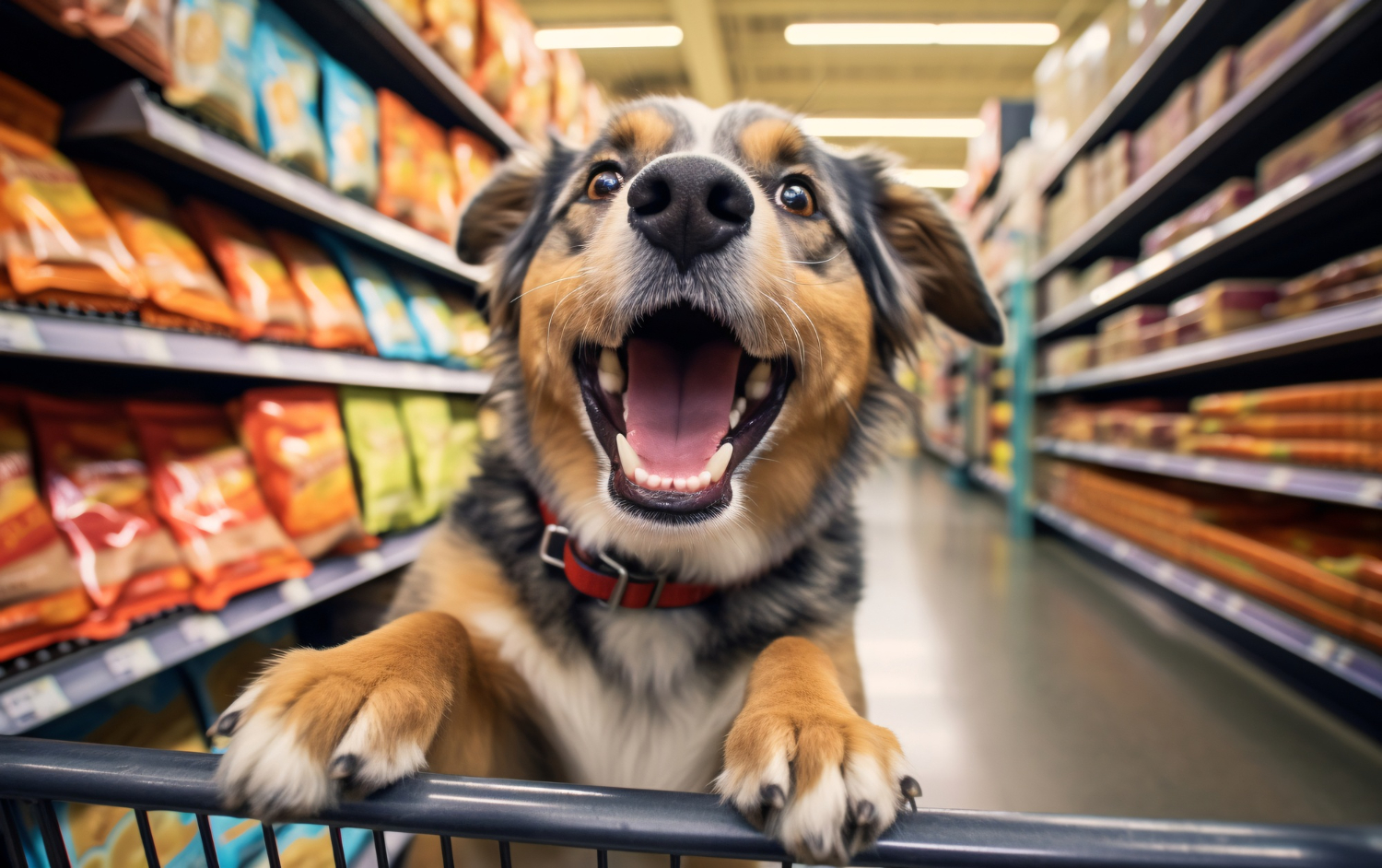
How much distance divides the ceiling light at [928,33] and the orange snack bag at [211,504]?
7.91 metres

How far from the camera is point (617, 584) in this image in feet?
3.00

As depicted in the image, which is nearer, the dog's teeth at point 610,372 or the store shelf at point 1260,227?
the dog's teeth at point 610,372

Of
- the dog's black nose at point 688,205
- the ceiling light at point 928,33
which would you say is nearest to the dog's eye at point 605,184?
the dog's black nose at point 688,205

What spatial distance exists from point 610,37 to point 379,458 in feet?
24.5

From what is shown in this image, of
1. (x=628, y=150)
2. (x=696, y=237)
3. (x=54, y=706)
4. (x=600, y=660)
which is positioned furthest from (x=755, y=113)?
(x=54, y=706)

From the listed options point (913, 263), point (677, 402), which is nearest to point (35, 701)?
point (677, 402)

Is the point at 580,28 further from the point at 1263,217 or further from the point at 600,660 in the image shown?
the point at 600,660

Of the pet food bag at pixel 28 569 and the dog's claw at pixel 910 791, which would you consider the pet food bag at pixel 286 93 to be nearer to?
the pet food bag at pixel 28 569

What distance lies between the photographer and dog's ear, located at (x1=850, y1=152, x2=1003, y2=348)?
1.18m

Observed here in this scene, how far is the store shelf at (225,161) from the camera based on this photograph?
3.77ft

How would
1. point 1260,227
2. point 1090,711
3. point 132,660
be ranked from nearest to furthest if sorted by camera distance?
1. point 132,660
2. point 1090,711
3. point 1260,227

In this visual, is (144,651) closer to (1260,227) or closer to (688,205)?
(688,205)

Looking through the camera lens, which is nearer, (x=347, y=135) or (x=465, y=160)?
(x=347, y=135)

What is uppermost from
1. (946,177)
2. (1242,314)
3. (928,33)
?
(928,33)
